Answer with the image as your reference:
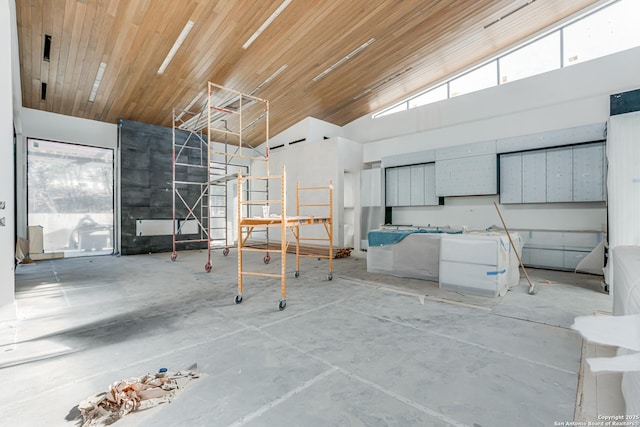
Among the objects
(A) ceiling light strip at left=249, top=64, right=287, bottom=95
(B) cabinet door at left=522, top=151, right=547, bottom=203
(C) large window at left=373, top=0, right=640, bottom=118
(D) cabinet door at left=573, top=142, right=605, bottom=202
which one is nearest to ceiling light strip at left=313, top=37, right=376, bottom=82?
(A) ceiling light strip at left=249, top=64, right=287, bottom=95

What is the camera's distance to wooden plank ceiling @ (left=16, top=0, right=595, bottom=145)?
176 inches

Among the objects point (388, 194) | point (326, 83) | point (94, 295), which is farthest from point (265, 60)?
point (94, 295)

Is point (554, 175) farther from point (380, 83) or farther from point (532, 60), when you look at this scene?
point (380, 83)

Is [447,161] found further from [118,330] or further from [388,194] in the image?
[118,330]

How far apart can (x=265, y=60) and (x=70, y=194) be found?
5.97 metres

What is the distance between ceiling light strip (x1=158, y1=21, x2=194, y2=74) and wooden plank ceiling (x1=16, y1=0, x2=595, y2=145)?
0.07 m

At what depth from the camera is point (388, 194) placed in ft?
25.7

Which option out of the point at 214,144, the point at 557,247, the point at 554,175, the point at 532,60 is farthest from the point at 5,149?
the point at 532,60

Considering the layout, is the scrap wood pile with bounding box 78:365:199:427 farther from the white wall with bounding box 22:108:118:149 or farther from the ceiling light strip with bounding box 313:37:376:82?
the white wall with bounding box 22:108:118:149

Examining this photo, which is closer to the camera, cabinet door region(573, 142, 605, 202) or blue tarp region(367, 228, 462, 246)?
blue tarp region(367, 228, 462, 246)

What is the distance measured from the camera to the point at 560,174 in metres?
5.28

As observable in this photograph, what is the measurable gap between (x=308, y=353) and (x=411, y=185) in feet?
20.2

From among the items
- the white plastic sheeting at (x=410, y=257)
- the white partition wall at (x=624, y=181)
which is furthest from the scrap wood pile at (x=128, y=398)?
the white partition wall at (x=624, y=181)

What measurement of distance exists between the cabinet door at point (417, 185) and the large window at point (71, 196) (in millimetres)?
8138
